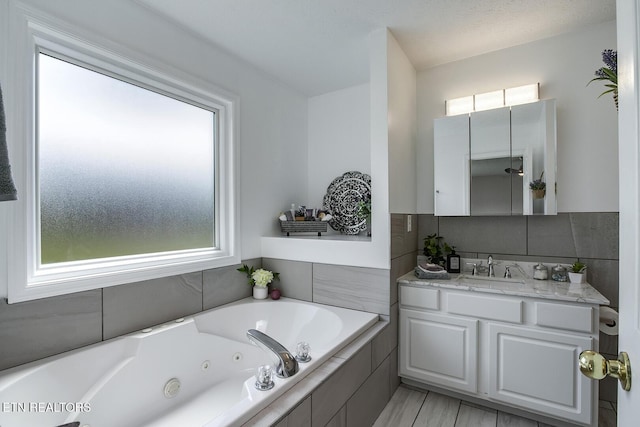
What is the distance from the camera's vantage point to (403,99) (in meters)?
2.41

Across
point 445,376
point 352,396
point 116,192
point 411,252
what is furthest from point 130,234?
point 445,376

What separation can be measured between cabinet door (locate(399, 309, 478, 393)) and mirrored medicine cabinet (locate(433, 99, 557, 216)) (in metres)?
0.88

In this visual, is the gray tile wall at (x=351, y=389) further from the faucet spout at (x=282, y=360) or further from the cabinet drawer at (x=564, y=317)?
the cabinet drawer at (x=564, y=317)

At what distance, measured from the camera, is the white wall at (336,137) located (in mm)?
2955

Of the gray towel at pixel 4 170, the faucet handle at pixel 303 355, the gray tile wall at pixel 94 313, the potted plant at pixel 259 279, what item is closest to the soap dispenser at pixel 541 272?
the faucet handle at pixel 303 355

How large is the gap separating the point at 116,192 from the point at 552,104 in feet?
9.70

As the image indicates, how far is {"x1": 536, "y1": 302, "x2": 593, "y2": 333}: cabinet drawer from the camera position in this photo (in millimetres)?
1692

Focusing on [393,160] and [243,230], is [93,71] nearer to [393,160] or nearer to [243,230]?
[243,230]

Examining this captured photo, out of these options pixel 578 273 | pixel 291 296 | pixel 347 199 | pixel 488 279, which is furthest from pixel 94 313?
pixel 578 273

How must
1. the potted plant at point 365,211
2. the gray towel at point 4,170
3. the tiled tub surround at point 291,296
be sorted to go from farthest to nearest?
the potted plant at point 365,211 < the tiled tub surround at point 291,296 < the gray towel at point 4,170

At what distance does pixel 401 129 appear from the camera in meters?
2.36

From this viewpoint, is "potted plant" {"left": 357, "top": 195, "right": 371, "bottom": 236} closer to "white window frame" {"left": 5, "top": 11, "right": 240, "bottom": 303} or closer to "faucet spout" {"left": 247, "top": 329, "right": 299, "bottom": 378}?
"white window frame" {"left": 5, "top": 11, "right": 240, "bottom": 303}

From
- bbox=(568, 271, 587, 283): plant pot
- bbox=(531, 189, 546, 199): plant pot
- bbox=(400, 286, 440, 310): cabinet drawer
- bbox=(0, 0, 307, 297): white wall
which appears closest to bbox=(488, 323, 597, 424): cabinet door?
bbox=(400, 286, 440, 310): cabinet drawer

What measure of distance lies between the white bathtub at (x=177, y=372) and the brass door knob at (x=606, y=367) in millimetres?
1028
